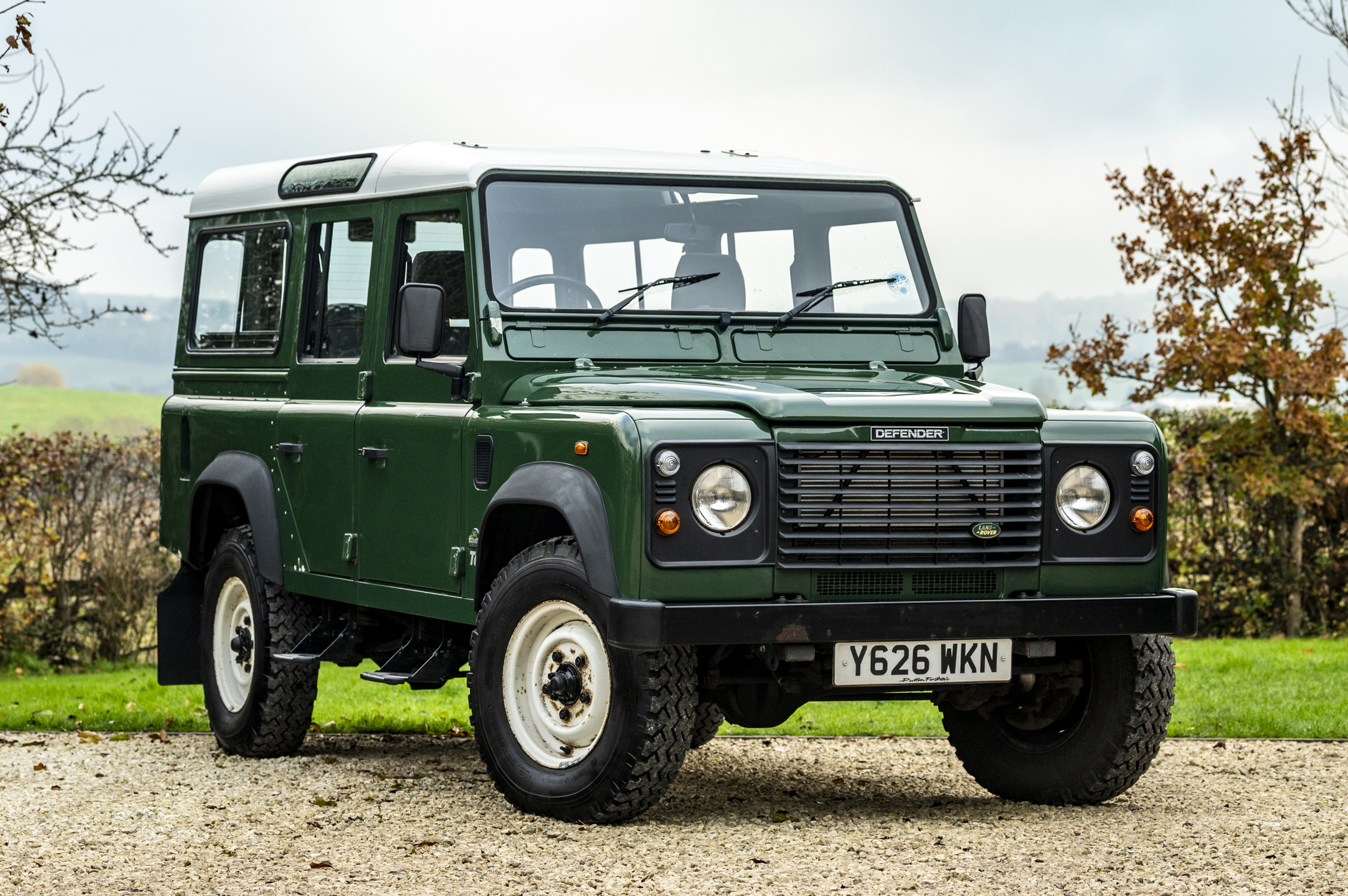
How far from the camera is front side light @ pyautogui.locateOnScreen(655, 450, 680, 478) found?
19.7ft

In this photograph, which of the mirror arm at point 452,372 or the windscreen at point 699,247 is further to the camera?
the windscreen at point 699,247

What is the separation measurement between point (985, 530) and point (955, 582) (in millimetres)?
215

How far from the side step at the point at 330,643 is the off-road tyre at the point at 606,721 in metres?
1.76

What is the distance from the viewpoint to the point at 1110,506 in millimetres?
6789

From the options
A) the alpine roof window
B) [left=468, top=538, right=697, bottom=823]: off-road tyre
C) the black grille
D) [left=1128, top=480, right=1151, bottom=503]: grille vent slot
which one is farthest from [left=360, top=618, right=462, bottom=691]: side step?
[left=1128, top=480, right=1151, bottom=503]: grille vent slot

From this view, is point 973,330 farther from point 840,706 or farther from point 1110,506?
point 840,706

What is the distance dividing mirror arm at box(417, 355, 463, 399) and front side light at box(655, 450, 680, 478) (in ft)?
4.69

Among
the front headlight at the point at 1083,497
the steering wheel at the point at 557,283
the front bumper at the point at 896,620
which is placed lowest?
the front bumper at the point at 896,620

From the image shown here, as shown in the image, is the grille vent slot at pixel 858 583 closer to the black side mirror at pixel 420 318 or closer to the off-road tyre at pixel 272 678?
the black side mirror at pixel 420 318

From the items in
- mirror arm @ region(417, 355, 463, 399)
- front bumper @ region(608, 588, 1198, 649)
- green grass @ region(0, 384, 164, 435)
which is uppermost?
green grass @ region(0, 384, 164, 435)

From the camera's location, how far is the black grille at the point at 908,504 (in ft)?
20.5

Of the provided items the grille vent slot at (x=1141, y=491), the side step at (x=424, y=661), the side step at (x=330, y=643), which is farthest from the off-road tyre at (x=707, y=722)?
the grille vent slot at (x=1141, y=491)

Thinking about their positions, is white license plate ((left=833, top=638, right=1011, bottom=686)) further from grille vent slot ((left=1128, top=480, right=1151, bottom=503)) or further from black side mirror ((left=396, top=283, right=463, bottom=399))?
black side mirror ((left=396, top=283, right=463, bottom=399))

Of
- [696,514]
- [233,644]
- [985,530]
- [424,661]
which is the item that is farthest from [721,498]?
[233,644]
